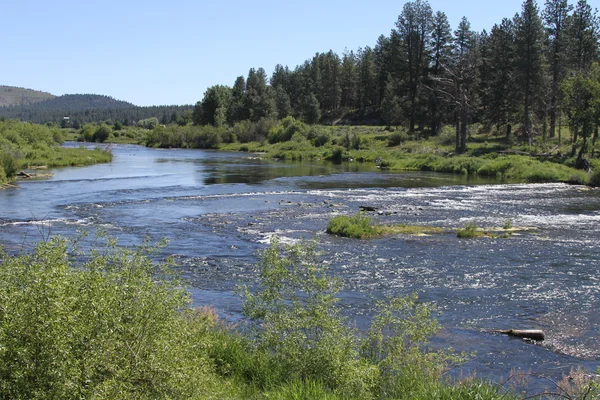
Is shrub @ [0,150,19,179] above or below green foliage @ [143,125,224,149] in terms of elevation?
below

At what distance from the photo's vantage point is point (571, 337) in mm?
12477

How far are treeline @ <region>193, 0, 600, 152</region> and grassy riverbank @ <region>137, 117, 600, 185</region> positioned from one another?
2.53 meters

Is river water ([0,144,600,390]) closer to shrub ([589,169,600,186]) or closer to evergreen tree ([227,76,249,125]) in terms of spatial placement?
shrub ([589,169,600,186])

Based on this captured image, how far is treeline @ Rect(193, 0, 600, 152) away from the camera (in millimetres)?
60781

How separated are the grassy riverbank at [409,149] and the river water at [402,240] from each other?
590 centimetres

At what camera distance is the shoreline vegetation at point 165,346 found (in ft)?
18.5

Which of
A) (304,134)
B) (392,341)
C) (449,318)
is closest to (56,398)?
(392,341)

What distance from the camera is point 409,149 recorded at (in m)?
67.3

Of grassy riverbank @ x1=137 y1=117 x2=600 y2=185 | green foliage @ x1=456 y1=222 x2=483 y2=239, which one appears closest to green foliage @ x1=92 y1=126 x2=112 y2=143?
grassy riverbank @ x1=137 y1=117 x2=600 y2=185

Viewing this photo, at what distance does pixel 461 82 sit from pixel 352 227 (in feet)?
152

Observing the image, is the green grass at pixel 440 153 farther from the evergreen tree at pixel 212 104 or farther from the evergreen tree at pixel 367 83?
the evergreen tree at pixel 212 104

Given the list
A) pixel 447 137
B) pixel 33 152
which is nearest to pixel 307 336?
pixel 33 152

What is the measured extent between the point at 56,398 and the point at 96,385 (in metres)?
0.38

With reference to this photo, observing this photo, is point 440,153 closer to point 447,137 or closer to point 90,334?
point 447,137
